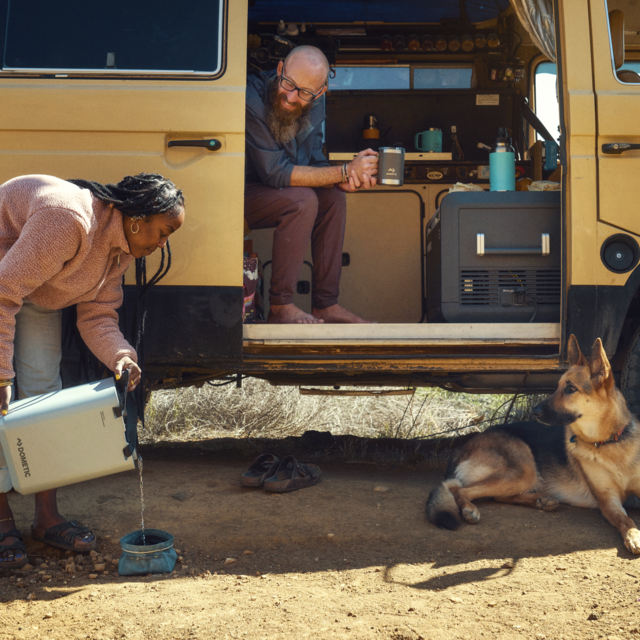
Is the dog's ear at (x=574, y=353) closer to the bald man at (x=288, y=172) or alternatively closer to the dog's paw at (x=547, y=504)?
the dog's paw at (x=547, y=504)

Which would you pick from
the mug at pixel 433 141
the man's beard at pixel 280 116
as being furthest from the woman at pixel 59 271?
the mug at pixel 433 141

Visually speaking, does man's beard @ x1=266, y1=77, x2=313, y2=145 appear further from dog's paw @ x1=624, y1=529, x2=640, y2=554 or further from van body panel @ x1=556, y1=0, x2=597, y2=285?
dog's paw @ x1=624, y1=529, x2=640, y2=554

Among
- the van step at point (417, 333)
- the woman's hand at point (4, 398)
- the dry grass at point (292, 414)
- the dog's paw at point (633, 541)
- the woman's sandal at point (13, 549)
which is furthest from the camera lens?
the dry grass at point (292, 414)

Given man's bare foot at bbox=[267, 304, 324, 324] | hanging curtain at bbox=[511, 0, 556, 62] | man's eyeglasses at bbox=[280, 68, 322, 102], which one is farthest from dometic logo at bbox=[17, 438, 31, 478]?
hanging curtain at bbox=[511, 0, 556, 62]

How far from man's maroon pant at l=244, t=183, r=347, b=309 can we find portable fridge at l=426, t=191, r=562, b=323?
62 cm

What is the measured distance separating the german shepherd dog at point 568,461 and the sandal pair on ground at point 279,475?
64cm

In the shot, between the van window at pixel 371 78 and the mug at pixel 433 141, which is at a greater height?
the van window at pixel 371 78

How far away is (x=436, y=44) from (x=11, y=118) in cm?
301

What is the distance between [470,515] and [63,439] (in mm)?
1719

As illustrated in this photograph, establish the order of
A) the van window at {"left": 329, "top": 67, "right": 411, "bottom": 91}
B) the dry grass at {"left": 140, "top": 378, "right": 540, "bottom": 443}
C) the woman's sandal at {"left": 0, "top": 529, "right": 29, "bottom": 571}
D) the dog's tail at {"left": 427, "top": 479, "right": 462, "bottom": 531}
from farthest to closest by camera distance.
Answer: the dry grass at {"left": 140, "top": 378, "right": 540, "bottom": 443}, the van window at {"left": 329, "top": 67, "right": 411, "bottom": 91}, the dog's tail at {"left": 427, "top": 479, "right": 462, "bottom": 531}, the woman's sandal at {"left": 0, "top": 529, "right": 29, "bottom": 571}

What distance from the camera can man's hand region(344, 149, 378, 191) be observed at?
10.4 feet

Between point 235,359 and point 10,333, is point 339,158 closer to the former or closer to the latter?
point 235,359

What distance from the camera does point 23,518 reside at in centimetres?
272

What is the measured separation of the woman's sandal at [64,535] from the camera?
2.43 metres
